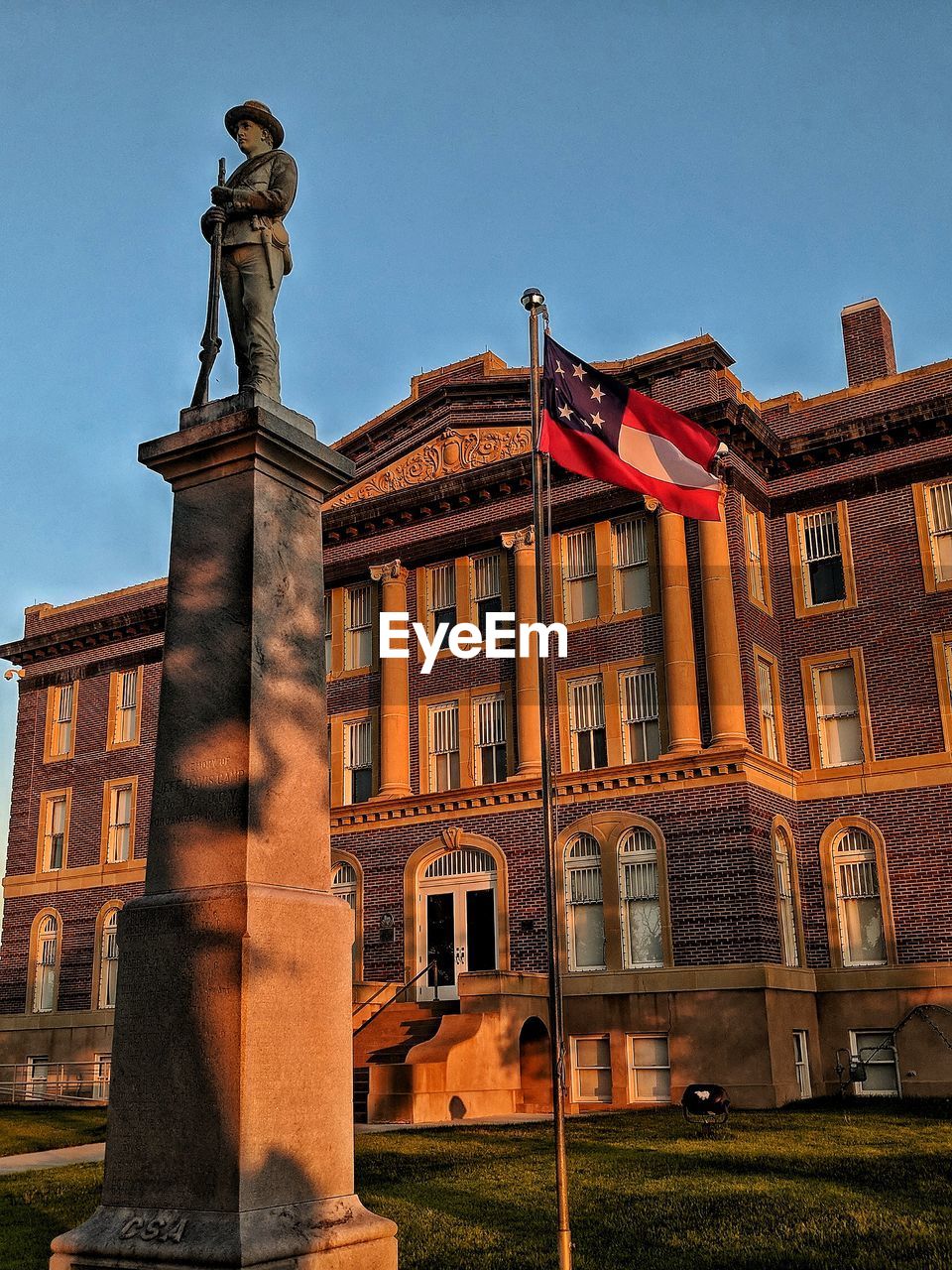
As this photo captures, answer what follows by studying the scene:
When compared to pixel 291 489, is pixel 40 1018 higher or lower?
lower

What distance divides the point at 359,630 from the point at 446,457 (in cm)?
484

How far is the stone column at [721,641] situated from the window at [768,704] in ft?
3.93

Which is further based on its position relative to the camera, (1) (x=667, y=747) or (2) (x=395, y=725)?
(2) (x=395, y=725)

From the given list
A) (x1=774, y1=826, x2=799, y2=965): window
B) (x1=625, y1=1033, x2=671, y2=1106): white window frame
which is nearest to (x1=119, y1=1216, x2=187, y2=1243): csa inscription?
(x1=625, y1=1033, x2=671, y2=1106): white window frame

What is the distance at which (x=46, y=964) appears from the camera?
38344mm

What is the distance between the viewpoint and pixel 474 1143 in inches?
679

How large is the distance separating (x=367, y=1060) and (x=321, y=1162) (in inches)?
728

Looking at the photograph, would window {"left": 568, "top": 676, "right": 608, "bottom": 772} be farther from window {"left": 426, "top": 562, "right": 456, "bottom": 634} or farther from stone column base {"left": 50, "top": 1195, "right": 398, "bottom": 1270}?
stone column base {"left": 50, "top": 1195, "right": 398, "bottom": 1270}

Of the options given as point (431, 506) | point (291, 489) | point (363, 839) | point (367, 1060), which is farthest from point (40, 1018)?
point (291, 489)

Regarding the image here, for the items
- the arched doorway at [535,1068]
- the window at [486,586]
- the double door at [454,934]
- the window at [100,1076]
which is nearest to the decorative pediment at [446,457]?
the window at [486,586]

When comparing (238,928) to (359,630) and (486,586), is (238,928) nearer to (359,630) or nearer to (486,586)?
(486,586)

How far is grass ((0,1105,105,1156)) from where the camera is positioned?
19.3 metres

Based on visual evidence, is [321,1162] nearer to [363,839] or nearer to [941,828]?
[941,828]

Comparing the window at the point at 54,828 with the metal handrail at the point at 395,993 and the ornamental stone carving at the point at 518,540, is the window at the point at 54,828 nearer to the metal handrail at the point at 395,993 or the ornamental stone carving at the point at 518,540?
the metal handrail at the point at 395,993
